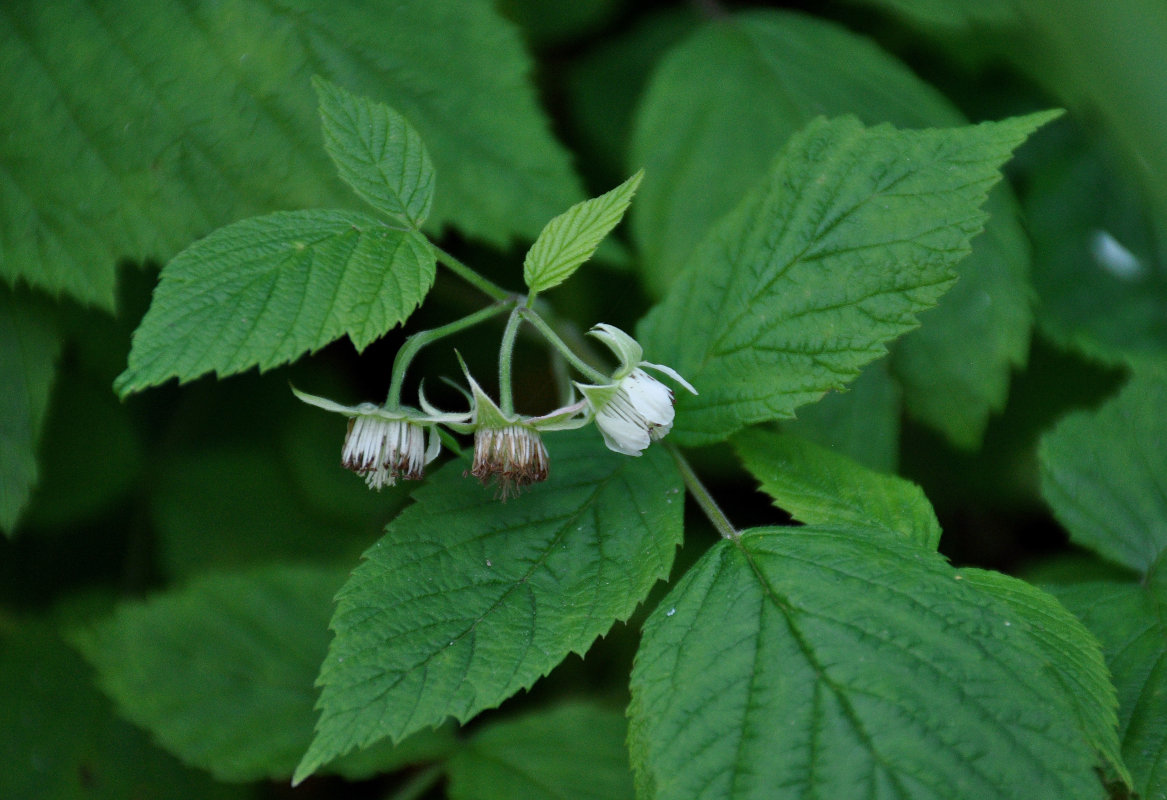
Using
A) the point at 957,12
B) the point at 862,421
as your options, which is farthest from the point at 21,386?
the point at 957,12

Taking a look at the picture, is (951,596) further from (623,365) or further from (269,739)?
(269,739)

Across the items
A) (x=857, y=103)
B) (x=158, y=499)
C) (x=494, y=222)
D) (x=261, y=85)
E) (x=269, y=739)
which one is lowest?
(x=158, y=499)

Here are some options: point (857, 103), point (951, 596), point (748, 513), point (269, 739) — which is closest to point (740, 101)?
point (857, 103)

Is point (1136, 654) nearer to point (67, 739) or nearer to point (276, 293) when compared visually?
point (276, 293)

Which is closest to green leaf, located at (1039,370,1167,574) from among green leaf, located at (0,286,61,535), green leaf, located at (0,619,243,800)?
green leaf, located at (0,286,61,535)

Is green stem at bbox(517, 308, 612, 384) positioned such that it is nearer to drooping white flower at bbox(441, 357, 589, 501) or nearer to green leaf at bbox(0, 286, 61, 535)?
drooping white flower at bbox(441, 357, 589, 501)

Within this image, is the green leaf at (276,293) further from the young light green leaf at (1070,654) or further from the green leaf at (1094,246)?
the green leaf at (1094,246)

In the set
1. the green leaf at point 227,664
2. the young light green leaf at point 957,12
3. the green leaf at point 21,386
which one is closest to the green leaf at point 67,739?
the green leaf at point 227,664
